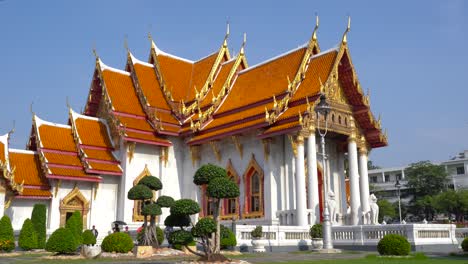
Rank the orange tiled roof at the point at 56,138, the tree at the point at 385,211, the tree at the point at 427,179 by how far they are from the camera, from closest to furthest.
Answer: the orange tiled roof at the point at 56,138 → the tree at the point at 385,211 → the tree at the point at 427,179

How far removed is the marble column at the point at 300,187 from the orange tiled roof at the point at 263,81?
10.4 ft

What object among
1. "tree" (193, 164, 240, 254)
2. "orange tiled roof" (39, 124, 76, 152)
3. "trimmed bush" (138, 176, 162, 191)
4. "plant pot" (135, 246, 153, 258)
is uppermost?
"orange tiled roof" (39, 124, 76, 152)

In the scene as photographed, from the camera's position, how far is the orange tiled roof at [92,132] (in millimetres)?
Result: 25602

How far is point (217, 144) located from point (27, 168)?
8.79 m

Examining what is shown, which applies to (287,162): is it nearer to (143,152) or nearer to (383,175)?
(143,152)

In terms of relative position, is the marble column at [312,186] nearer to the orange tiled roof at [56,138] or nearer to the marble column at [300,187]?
the marble column at [300,187]

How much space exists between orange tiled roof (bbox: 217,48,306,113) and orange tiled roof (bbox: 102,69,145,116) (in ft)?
15.0

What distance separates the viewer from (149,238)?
615 inches

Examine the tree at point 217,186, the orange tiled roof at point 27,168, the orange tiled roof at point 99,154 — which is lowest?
the tree at point 217,186

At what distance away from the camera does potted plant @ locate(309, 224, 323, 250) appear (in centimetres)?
1792

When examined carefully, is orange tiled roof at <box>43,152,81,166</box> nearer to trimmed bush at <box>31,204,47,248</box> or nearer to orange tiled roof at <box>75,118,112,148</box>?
orange tiled roof at <box>75,118,112,148</box>

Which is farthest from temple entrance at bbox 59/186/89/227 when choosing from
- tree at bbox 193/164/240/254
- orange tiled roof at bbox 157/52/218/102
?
tree at bbox 193/164/240/254

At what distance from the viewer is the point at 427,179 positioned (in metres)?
56.3

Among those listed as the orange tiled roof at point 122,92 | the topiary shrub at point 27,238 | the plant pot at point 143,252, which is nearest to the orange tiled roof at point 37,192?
the topiary shrub at point 27,238
